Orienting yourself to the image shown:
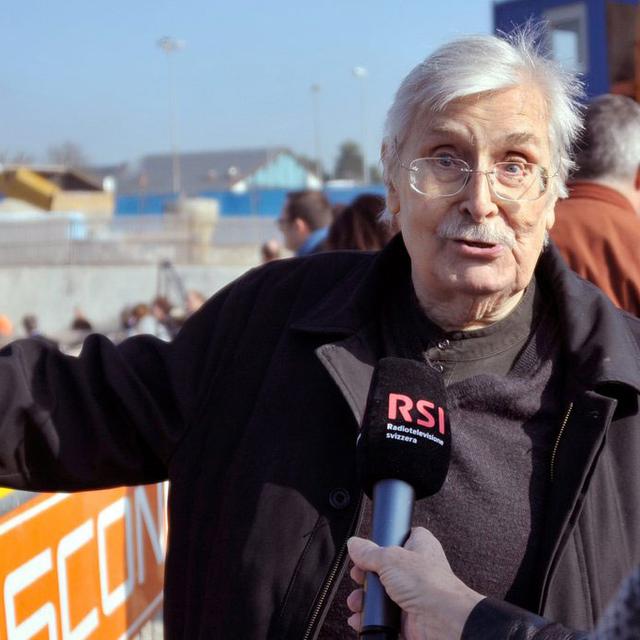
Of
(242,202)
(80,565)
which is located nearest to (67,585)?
(80,565)

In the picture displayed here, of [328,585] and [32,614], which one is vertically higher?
[328,585]

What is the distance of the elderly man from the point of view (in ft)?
6.68

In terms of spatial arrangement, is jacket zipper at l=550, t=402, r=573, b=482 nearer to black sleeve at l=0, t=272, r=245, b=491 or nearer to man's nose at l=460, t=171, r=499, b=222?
man's nose at l=460, t=171, r=499, b=222

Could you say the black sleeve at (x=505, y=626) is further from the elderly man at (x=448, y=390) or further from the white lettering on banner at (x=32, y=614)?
the white lettering on banner at (x=32, y=614)

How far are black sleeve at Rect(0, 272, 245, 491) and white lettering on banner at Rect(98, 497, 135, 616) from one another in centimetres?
91

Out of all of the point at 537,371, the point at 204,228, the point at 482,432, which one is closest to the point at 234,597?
the point at 482,432

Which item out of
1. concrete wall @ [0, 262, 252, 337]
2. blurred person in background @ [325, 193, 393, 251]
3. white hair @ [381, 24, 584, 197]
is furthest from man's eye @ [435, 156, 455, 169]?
concrete wall @ [0, 262, 252, 337]

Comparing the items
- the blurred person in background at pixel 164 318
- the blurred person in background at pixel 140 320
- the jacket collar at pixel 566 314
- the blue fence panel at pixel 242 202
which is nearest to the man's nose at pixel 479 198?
the jacket collar at pixel 566 314

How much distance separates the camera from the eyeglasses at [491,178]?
2191 millimetres

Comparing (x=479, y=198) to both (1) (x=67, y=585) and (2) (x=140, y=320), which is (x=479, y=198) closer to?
(1) (x=67, y=585)

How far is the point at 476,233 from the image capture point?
2.17 m

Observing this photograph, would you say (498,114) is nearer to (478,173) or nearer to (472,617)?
(478,173)

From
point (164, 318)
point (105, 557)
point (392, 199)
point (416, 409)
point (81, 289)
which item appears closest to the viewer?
point (416, 409)

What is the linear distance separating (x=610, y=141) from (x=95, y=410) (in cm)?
194
